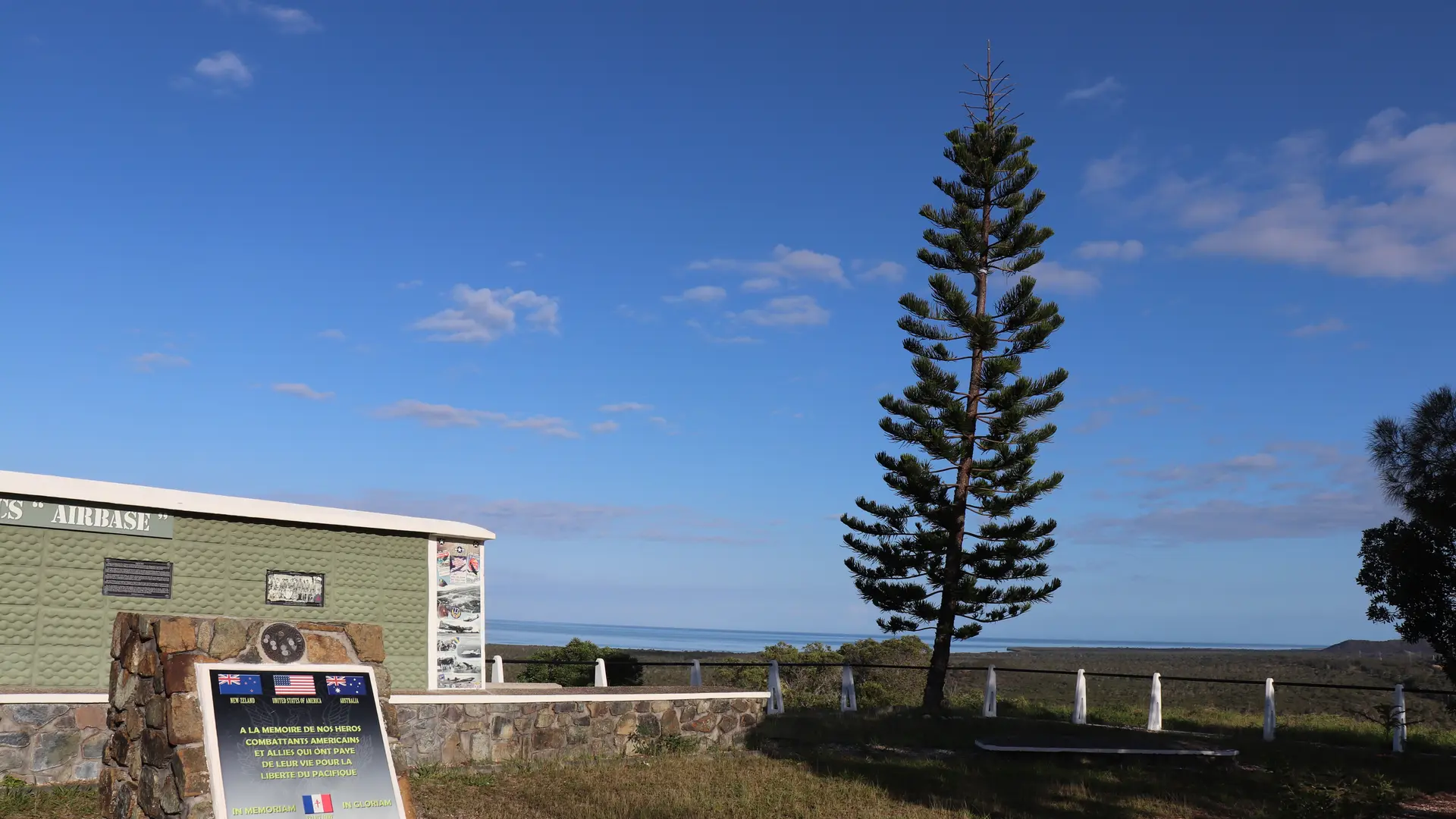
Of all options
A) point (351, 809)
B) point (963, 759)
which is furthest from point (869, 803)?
point (351, 809)

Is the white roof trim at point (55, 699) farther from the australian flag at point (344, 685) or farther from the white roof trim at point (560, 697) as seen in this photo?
the australian flag at point (344, 685)

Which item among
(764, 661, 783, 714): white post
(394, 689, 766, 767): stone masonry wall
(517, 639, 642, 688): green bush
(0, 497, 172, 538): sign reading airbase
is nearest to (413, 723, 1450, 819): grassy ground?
(394, 689, 766, 767): stone masonry wall

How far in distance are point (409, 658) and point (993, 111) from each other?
1491 cm

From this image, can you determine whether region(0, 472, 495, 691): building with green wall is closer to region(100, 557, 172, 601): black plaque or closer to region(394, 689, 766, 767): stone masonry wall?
region(100, 557, 172, 601): black plaque

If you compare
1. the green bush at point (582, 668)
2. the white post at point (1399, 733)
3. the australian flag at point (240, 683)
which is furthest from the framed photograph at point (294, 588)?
the white post at point (1399, 733)

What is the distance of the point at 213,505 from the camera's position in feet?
39.4

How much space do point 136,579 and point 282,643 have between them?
611cm

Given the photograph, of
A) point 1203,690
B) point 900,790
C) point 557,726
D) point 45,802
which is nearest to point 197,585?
point 45,802

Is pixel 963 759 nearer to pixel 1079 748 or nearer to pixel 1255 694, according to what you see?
pixel 1079 748

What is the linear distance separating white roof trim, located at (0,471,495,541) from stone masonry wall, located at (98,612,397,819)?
15.9 feet

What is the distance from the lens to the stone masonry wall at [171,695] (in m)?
6.33

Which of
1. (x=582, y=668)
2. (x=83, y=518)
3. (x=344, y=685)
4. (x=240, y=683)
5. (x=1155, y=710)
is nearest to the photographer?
(x=240, y=683)

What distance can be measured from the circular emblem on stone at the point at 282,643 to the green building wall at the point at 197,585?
566cm

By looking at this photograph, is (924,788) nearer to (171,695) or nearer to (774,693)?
(171,695)
